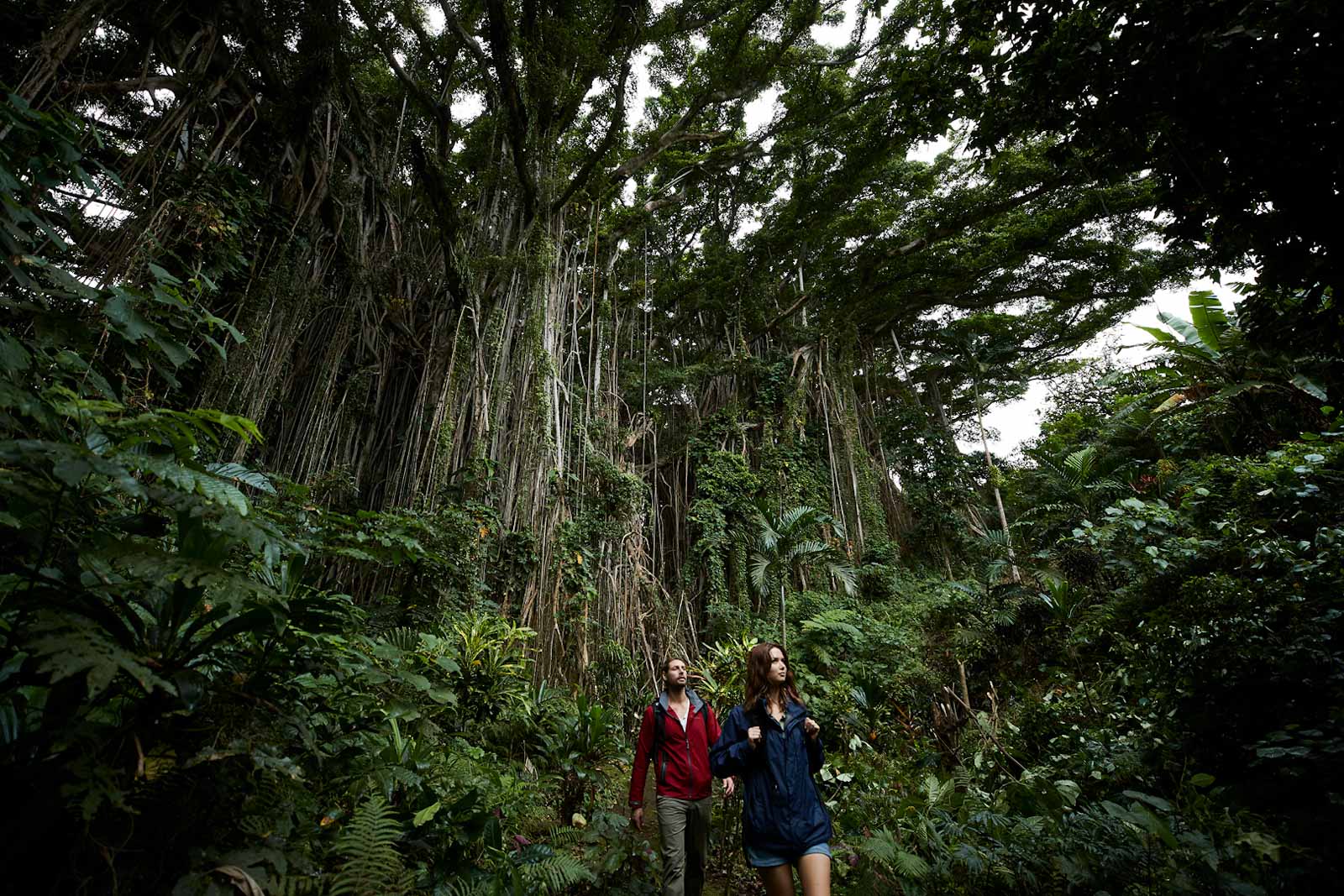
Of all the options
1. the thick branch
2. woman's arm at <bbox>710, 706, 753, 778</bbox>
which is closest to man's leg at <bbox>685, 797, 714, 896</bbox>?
woman's arm at <bbox>710, 706, 753, 778</bbox>

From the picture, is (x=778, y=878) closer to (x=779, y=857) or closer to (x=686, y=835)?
(x=779, y=857)

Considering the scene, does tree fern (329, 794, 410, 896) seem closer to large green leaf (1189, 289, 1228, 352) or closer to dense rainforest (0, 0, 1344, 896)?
dense rainforest (0, 0, 1344, 896)

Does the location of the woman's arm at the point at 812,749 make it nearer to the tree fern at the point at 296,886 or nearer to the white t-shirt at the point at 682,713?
the white t-shirt at the point at 682,713

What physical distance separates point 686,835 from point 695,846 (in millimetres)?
49

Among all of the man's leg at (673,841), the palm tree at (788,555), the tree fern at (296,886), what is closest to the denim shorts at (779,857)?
the man's leg at (673,841)

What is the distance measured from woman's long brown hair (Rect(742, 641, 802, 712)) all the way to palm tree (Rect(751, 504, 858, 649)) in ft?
13.6

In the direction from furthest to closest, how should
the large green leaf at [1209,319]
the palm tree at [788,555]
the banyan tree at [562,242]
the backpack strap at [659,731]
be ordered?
the palm tree at [788,555] < the large green leaf at [1209,319] < the banyan tree at [562,242] < the backpack strap at [659,731]

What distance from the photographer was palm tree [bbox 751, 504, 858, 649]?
623 centimetres

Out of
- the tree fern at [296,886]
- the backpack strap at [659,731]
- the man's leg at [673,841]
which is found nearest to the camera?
the tree fern at [296,886]

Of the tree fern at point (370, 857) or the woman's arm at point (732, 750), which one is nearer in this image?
the tree fern at point (370, 857)

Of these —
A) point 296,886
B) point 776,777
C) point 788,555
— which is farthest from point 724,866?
point 788,555

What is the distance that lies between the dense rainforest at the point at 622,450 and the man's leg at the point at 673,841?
228 millimetres

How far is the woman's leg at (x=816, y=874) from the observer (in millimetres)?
1560

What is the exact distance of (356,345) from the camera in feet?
15.4
